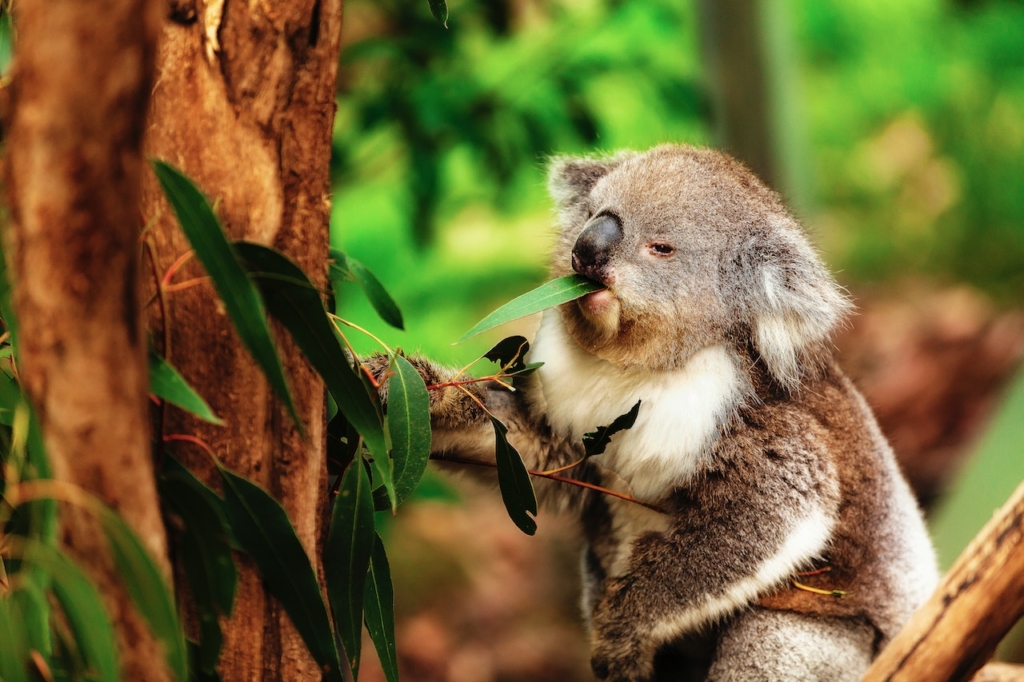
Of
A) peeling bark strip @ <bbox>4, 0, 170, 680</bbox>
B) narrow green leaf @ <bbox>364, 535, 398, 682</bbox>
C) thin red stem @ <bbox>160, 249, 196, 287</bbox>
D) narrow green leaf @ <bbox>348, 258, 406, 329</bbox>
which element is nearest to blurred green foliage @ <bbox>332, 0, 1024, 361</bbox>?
narrow green leaf @ <bbox>348, 258, 406, 329</bbox>

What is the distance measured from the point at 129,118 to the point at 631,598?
6.31 ft

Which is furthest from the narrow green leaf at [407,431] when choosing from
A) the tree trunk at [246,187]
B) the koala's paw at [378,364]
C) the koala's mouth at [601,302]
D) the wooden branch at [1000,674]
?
the wooden branch at [1000,674]

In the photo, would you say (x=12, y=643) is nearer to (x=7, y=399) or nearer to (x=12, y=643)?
(x=12, y=643)

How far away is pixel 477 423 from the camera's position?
2594mm

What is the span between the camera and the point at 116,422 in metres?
1.15

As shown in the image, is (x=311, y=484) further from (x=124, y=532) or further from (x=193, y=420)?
(x=124, y=532)

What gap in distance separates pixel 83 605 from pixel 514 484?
1071 mm

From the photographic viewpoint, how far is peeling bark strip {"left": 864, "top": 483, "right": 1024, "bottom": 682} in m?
2.17

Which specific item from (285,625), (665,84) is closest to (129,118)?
(285,625)

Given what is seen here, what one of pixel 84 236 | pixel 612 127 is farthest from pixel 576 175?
pixel 612 127

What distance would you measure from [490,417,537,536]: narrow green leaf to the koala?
1.67 ft

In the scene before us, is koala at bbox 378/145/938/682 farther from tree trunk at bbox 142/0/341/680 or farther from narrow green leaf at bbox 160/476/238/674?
narrow green leaf at bbox 160/476/238/674

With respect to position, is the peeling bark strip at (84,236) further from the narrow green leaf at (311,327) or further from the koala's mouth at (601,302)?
the koala's mouth at (601,302)

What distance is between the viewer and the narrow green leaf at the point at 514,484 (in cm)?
204
